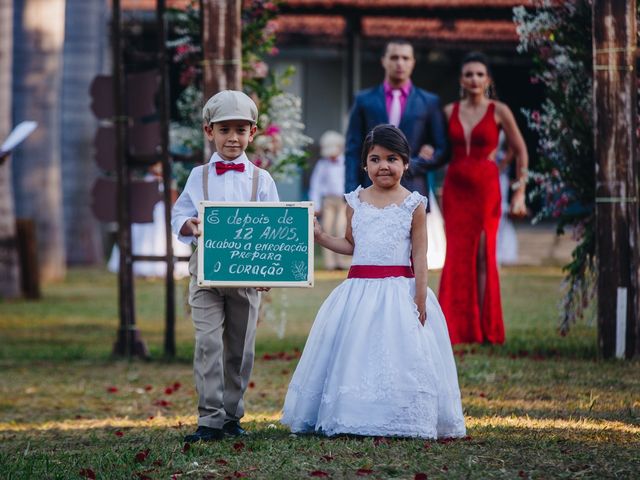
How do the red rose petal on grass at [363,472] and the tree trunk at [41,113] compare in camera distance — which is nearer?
the red rose petal on grass at [363,472]

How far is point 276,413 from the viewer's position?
7.99 metres

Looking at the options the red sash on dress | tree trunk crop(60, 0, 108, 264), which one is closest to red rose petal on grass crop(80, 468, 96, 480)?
the red sash on dress

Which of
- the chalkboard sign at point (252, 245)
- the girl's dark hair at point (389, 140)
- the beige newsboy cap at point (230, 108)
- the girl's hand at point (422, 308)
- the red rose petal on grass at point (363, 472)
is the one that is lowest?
the red rose petal on grass at point (363, 472)

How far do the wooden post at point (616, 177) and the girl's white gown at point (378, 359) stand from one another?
10.3 feet

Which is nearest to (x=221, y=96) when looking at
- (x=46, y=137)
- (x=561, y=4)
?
(x=561, y=4)

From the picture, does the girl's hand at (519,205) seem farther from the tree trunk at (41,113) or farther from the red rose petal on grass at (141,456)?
the tree trunk at (41,113)

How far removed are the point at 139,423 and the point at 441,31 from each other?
1741 centimetres

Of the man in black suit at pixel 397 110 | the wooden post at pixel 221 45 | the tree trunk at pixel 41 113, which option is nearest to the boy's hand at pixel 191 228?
the man in black suit at pixel 397 110

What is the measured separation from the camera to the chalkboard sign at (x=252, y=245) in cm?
638

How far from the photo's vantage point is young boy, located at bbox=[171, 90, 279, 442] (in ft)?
21.3

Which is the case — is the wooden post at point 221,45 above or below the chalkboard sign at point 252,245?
above

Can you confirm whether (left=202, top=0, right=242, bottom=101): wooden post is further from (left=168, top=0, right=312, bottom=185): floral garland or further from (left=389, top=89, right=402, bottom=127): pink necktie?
(left=389, top=89, right=402, bottom=127): pink necktie

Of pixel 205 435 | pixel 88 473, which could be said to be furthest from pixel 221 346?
pixel 88 473

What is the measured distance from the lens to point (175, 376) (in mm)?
9977
